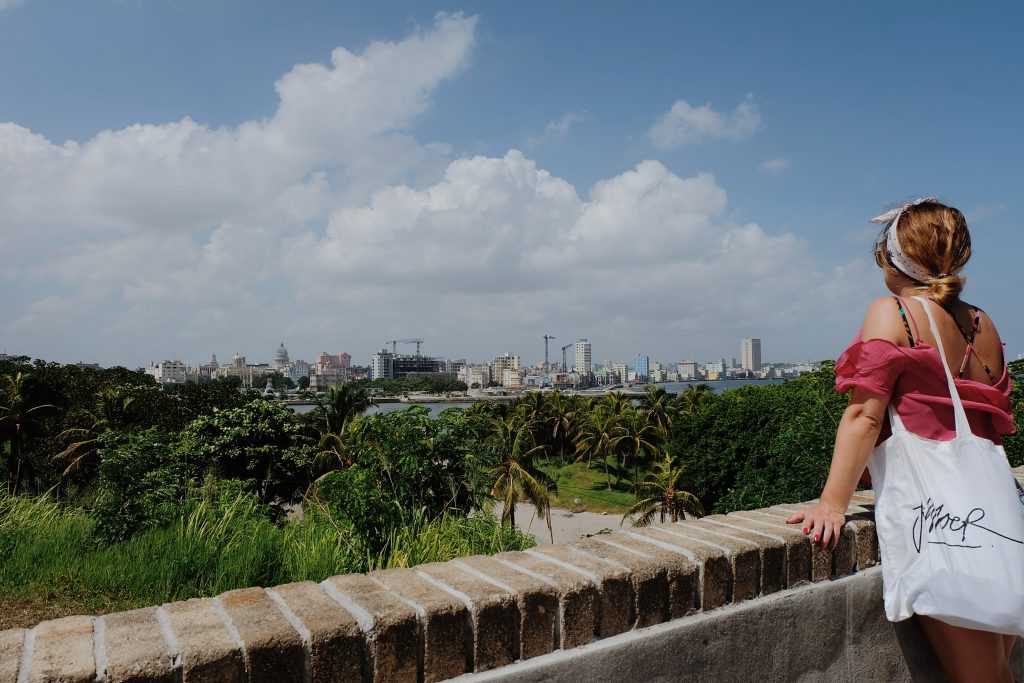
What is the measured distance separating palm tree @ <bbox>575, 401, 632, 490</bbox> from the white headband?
43970 mm

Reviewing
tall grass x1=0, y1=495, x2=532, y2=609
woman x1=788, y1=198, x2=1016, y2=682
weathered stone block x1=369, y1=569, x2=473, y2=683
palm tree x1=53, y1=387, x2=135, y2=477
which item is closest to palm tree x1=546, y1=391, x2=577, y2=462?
palm tree x1=53, y1=387, x2=135, y2=477

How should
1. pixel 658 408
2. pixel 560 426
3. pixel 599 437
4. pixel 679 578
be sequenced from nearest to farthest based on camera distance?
pixel 679 578, pixel 599 437, pixel 658 408, pixel 560 426

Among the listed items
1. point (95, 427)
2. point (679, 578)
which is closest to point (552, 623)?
point (679, 578)

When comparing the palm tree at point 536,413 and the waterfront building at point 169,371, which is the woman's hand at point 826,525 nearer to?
the palm tree at point 536,413

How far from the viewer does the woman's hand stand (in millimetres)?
1894

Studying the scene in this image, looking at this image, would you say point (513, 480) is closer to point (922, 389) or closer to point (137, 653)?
point (922, 389)

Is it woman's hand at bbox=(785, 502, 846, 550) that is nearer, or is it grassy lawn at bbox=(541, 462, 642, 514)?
woman's hand at bbox=(785, 502, 846, 550)

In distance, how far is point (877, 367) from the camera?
1.80 meters

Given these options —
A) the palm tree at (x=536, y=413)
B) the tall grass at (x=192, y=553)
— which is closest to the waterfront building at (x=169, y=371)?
the palm tree at (x=536, y=413)

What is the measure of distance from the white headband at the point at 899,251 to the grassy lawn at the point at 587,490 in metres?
42.0

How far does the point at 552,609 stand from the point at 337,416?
111ft

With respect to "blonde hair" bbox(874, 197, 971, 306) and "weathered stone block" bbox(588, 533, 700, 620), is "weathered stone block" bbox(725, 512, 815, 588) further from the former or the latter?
"blonde hair" bbox(874, 197, 971, 306)

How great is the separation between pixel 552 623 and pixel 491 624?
152 mm

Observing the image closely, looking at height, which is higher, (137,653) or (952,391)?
(952,391)
